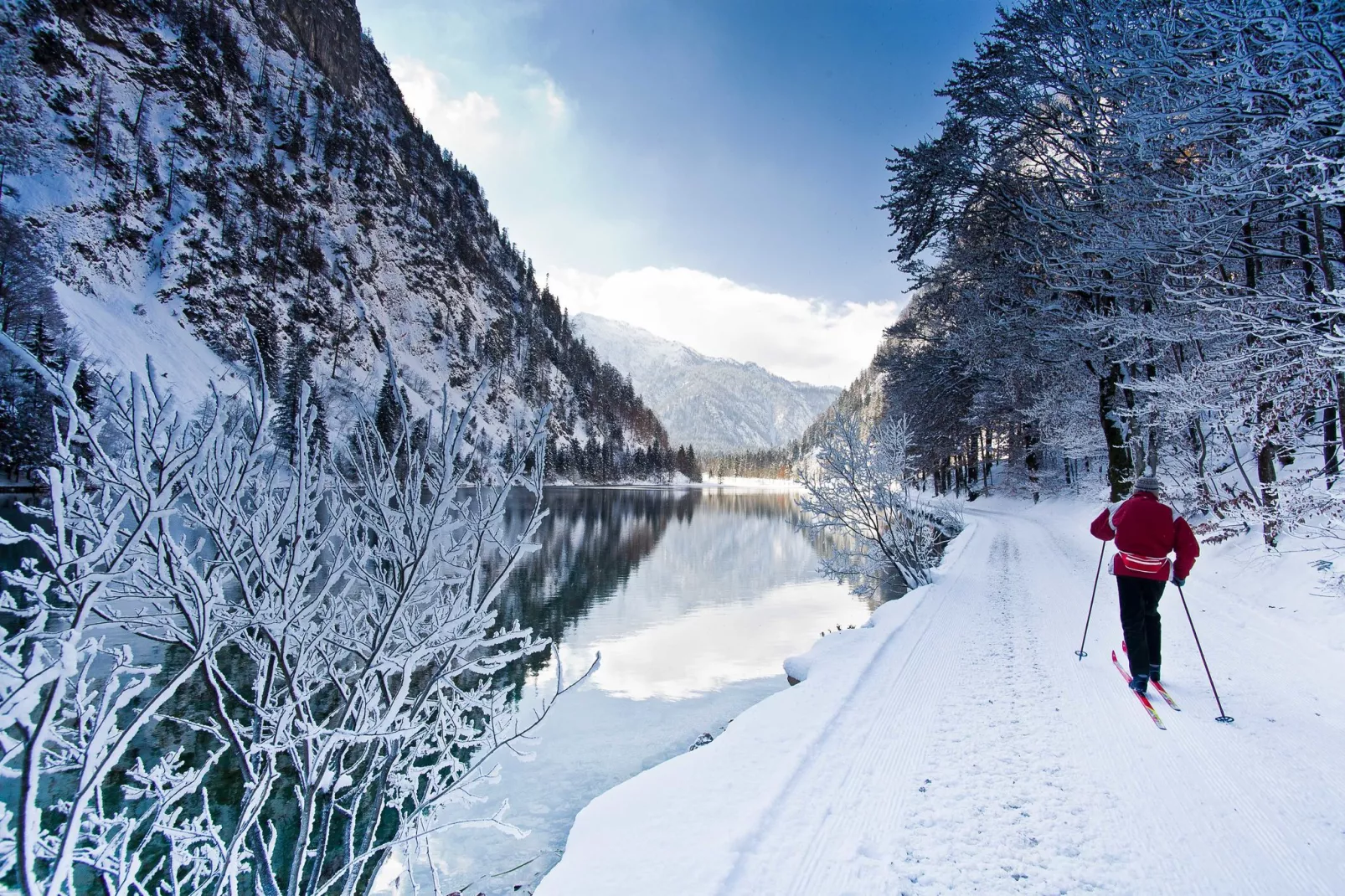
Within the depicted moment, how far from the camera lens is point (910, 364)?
2328cm

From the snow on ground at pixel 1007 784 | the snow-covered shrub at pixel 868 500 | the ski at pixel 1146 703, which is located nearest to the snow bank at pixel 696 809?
the snow on ground at pixel 1007 784

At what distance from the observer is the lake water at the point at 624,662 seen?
19.2ft

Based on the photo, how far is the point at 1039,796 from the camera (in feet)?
11.6

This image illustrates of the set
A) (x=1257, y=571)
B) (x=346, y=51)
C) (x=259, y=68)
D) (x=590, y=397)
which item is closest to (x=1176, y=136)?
(x=1257, y=571)

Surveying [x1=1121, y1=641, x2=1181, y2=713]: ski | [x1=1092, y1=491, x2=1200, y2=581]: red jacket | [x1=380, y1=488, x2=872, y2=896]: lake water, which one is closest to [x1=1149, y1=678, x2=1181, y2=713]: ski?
[x1=1121, y1=641, x2=1181, y2=713]: ski

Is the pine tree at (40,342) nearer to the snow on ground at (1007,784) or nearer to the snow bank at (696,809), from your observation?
the snow bank at (696,809)

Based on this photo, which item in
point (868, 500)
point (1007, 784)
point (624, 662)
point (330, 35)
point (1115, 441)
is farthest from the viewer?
point (330, 35)

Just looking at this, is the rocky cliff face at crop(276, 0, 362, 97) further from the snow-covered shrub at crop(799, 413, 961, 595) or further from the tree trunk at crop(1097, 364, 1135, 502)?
the tree trunk at crop(1097, 364, 1135, 502)

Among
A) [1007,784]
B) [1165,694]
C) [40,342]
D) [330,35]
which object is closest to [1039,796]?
[1007,784]

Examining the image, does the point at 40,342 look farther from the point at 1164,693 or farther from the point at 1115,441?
the point at 1115,441

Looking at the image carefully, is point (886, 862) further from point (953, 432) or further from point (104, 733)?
point (953, 432)

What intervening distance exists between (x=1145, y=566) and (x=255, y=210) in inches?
3951

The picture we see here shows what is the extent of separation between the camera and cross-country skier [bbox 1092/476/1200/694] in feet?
16.9

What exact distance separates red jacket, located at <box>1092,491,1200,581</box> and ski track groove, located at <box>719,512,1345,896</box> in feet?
3.54
